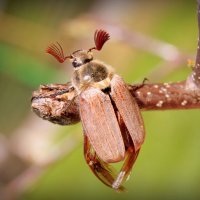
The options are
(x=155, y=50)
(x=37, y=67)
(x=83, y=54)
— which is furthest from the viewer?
(x=37, y=67)

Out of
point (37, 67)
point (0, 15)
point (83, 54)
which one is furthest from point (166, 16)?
point (83, 54)

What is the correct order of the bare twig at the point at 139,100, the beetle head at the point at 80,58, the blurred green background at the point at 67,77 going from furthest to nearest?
the blurred green background at the point at 67,77 < the beetle head at the point at 80,58 < the bare twig at the point at 139,100

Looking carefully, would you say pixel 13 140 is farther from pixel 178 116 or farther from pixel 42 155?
pixel 178 116

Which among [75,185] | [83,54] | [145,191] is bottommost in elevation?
[75,185]

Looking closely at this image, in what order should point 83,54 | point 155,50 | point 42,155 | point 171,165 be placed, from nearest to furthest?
1. point 83,54
2. point 155,50
3. point 171,165
4. point 42,155

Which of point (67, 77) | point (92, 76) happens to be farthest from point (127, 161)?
point (67, 77)

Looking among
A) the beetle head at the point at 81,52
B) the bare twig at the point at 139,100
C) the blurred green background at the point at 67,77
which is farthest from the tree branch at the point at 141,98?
the blurred green background at the point at 67,77

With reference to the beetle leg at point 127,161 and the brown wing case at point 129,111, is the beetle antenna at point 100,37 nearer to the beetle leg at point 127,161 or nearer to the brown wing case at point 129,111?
the brown wing case at point 129,111

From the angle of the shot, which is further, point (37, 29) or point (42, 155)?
point (37, 29)

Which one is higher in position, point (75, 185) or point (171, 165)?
point (171, 165)
